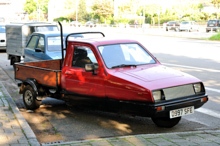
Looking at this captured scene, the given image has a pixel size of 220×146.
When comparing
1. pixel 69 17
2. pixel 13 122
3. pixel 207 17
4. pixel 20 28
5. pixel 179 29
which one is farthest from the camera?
pixel 69 17

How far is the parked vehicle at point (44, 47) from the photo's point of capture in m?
11.9

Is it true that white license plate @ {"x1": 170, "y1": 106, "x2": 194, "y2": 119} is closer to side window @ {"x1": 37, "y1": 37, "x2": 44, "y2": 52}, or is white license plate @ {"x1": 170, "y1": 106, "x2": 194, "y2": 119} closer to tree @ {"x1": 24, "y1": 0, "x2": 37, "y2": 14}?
side window @ {"x1": 37, "y1": 37, "x2": 44, "y2": 52}

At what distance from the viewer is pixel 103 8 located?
311ft

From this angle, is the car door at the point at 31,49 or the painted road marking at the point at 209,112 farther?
the car door at the point at 31,49

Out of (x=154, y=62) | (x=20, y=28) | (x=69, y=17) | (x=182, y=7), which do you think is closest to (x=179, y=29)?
(x=182, y=7)

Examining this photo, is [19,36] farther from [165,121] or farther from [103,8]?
[103,8]

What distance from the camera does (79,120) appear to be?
24.9 ft

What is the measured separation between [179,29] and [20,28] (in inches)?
1462

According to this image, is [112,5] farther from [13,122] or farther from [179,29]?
[13,122]

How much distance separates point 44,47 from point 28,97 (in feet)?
13.1

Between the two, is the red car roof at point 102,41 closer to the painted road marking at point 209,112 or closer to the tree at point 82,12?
the painted road marking at point 209,112

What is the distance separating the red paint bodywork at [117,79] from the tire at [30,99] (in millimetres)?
907

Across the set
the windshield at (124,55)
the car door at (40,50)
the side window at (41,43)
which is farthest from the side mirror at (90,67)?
the side window at (41,43)

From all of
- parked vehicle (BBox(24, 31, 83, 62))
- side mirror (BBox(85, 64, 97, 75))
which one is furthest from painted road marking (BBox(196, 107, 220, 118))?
parked vehicle (BBox(24, 31, 83, 62))
